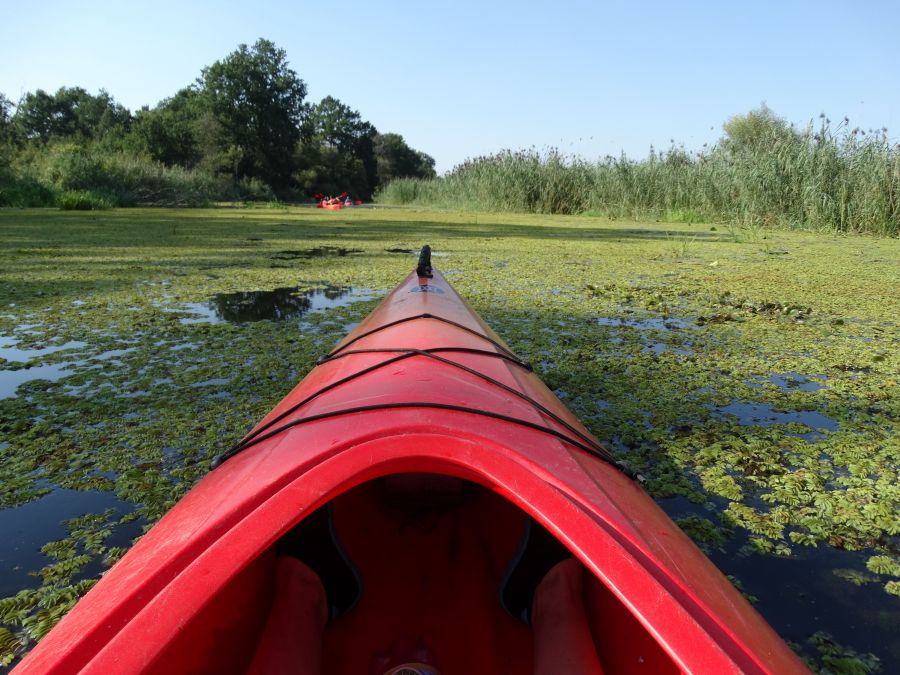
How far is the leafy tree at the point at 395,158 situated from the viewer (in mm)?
41125

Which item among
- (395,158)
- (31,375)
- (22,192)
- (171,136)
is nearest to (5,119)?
(22,192)

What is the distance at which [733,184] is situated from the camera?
8.59 m

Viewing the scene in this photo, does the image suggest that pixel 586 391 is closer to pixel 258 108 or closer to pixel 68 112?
pixel 258 108

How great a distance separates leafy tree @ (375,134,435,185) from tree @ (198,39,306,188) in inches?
344

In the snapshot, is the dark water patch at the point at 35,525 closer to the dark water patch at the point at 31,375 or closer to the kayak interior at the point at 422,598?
the kayak interior at the point at 422,598

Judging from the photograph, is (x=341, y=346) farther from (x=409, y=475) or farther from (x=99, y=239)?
(x=99, y=239)

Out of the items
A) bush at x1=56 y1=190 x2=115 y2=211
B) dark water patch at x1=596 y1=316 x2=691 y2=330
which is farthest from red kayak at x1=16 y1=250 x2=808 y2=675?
bush at x1=56 y1=190 x2=115 y2=211

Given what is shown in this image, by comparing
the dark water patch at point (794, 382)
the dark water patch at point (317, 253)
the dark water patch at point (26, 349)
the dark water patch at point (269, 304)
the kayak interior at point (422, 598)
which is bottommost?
the kayak interior at point (422, 598)

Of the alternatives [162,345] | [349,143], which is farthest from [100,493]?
[349,143]

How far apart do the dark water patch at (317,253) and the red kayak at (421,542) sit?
4.56 metres

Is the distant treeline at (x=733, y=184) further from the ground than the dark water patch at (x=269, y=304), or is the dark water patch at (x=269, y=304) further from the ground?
the distant treeline at (x=733, y=184)

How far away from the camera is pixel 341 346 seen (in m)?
1.97

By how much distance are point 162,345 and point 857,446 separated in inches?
109

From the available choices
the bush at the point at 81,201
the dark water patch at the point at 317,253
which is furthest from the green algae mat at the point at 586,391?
the bush at the point at 81,201
